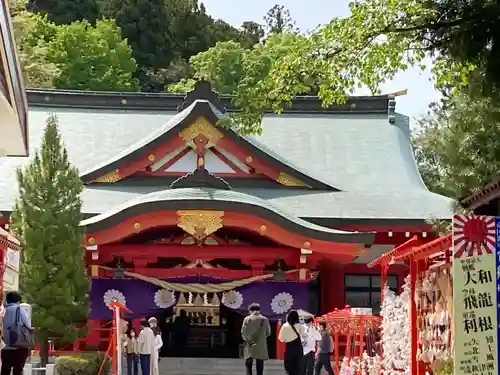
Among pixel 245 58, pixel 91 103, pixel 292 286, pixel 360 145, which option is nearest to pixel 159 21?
pixel 245 58

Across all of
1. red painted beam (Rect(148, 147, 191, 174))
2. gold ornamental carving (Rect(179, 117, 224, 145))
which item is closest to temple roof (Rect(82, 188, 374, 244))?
gold ornamental carving (Rect(179, 117, 224, 145))

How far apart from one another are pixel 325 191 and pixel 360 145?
319 centimetres

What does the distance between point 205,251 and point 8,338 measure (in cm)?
876

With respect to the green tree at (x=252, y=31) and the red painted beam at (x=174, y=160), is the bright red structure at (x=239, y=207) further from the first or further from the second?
the green tree at (x=252, y=31)

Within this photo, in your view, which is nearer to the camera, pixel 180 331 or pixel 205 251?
pixel 205 251

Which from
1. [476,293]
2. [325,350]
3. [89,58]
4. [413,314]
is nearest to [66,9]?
[89,58]

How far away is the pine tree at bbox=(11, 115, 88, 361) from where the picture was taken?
50.1 feet

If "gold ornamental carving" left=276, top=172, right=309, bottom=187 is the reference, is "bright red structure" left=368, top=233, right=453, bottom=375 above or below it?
below

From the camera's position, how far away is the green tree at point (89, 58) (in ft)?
130

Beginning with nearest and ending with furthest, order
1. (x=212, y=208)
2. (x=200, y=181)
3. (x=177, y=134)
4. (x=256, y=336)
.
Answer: (x=256, y=336) < (x=212, y=208) < (x=200, y=181) < (x=177, y=134)

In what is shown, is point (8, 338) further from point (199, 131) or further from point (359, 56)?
point (199, 131)

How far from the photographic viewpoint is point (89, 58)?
1594 inches

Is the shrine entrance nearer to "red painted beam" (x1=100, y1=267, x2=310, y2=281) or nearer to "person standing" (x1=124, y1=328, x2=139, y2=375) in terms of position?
"red painted beam" (x1=100, y1=267, x2=310, y2=281)

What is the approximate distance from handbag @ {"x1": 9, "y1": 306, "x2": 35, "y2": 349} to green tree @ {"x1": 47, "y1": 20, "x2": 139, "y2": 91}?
1153 inches
